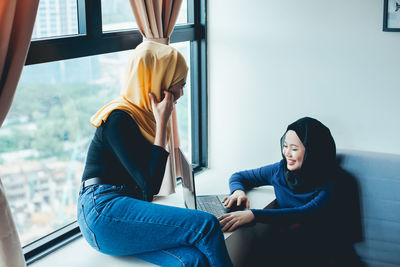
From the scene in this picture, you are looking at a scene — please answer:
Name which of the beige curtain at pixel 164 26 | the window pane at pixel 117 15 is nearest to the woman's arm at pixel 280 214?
the beige curtain at pixel 164 26

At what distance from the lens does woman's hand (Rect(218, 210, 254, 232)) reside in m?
2.09

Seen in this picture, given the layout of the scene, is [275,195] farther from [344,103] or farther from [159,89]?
[159,89]

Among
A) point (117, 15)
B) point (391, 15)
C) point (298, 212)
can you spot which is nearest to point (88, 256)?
point (298, 212)

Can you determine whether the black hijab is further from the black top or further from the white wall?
the black top

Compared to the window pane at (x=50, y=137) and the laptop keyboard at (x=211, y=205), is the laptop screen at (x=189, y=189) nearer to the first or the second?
the laptop keyboard at (x=211, y=205)

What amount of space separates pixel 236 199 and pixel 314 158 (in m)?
0.44

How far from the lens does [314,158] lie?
7.25ft

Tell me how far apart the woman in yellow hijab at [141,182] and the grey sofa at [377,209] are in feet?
2.80

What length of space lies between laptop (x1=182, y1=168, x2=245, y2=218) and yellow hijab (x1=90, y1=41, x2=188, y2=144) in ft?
0.88

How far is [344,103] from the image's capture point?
2.53 meters

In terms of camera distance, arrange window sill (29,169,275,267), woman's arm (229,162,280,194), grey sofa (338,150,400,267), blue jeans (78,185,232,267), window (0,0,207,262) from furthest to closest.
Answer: woman's arm (229,162,280,194)
grey sofa (338,150,400,267)
window (0,0,207,262)
window sill (29,169,275,267)
blue jeans (78,185,232,267)

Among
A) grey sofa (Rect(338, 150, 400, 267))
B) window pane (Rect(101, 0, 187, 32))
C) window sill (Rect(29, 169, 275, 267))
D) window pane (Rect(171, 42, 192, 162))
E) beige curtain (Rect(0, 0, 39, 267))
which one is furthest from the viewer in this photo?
window pane (Rect(171, 42, 192, 162))

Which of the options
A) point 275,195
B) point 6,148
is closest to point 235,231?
point 275,195

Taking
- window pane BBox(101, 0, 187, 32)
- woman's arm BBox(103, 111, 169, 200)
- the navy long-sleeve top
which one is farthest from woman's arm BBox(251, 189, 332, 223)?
window pane BBox(101, 0, 187, 32)
